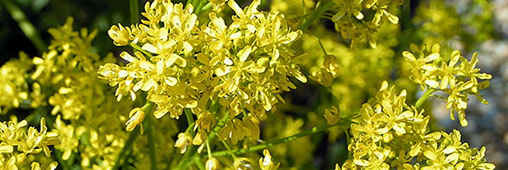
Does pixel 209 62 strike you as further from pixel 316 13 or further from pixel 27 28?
pixel 27 28

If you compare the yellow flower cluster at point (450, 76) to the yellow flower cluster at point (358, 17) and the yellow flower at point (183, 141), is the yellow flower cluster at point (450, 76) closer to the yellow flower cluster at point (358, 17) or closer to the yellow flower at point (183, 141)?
the yellow flower cluster at point (358, 17)

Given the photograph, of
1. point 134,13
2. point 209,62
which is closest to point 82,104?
point 134,13

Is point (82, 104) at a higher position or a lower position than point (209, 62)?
lower

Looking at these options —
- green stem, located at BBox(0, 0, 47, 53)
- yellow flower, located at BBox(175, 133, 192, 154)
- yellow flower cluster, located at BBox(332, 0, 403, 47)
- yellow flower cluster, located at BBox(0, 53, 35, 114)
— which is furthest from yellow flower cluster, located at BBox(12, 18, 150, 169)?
yellow flower cluster, located at BBox(332, 0, 403, 47)

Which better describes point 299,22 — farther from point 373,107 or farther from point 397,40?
point 397,40

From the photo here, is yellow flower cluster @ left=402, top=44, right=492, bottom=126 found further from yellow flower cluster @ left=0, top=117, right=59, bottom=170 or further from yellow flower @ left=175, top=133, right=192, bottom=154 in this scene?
yellow flower cluster @ left=0, top=117, right=59, bottom=170

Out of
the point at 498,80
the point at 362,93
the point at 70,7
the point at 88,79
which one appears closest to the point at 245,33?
the point at 88,79

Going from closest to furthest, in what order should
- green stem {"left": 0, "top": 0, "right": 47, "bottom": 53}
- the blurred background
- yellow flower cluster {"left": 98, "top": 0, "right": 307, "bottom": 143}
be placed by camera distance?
yellow flower cluster {"left": 98, "top": 0, "right": 307, "bottom": 143}, green stem {"left": 0, "top": 0, "right": 47, "bottom": 53}, the blurred background
